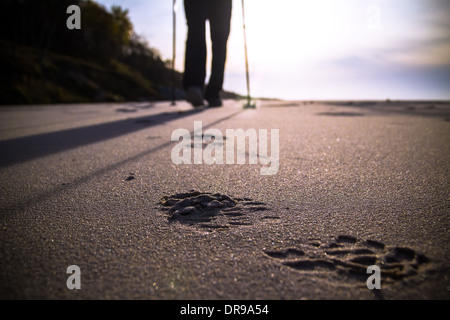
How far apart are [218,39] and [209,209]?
5.02 metres

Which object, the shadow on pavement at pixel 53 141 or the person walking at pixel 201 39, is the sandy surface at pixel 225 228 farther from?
the person walking at pixel 201 39

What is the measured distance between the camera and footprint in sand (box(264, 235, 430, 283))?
1.97 feet

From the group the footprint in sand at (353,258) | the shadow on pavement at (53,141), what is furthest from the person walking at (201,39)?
the footprint in sand at (353,258)

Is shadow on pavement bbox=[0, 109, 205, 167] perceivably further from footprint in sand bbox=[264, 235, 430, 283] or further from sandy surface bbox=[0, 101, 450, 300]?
footprint in sand bbox=[264, 235, 430, 283]

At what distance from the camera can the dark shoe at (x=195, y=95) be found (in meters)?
5.32

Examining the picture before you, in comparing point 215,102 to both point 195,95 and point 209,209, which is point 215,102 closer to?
point 195,95

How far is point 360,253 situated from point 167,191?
66 cm

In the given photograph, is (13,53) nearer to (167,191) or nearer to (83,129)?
(83,129)

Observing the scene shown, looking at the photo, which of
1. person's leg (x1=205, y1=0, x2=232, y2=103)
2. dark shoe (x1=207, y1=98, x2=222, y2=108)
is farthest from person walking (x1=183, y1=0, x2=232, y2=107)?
dark shoe (x1=207, y1=98, x2=222, y2=108)

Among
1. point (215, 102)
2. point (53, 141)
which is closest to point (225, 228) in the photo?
point (53, 141)

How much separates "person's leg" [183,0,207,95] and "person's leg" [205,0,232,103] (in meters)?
0.28

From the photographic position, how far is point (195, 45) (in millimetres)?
5129

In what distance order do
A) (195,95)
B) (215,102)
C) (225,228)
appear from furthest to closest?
(215,102) → (195,95) → (225,228)

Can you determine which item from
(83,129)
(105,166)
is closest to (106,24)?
(83,129)
